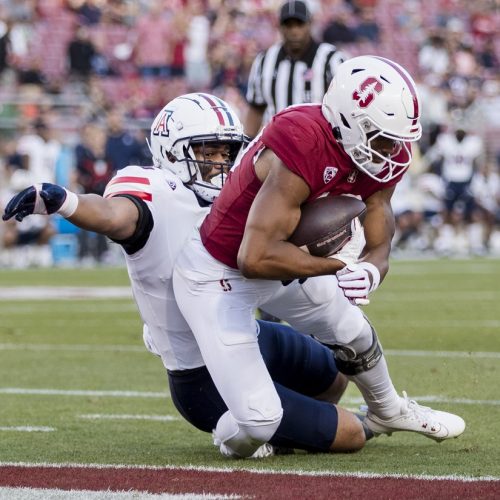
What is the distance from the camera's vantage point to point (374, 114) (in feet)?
12.2

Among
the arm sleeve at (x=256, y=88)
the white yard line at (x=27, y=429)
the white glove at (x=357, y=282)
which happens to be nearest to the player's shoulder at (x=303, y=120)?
the white glove at (x=357, y=282)

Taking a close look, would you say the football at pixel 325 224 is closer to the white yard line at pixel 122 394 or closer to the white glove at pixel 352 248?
the white glove at pixel 352 248

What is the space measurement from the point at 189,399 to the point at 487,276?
8104 mm

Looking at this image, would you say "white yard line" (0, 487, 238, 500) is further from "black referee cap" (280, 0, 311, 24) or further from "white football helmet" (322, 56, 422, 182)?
"black referee cap" (280, 0, 311, 24)

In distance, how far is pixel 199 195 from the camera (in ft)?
14.0

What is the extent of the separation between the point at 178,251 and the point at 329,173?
2.00 feet

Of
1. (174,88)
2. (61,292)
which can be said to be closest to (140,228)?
(61,292)

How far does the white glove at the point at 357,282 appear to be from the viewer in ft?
12.1

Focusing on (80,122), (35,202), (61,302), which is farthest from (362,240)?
(80,122)

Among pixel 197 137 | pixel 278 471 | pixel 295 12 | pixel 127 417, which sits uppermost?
pixel 295 12

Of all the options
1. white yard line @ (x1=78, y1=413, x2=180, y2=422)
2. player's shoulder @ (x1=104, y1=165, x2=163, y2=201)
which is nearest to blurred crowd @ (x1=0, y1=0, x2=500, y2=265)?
white yard line @ (x1=78, y1=413, x2=180, y2=422)

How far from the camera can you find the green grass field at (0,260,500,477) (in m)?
3.96

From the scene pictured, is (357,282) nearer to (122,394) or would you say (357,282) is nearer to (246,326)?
(246,326)

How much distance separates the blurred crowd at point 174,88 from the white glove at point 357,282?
9944 millimetres
